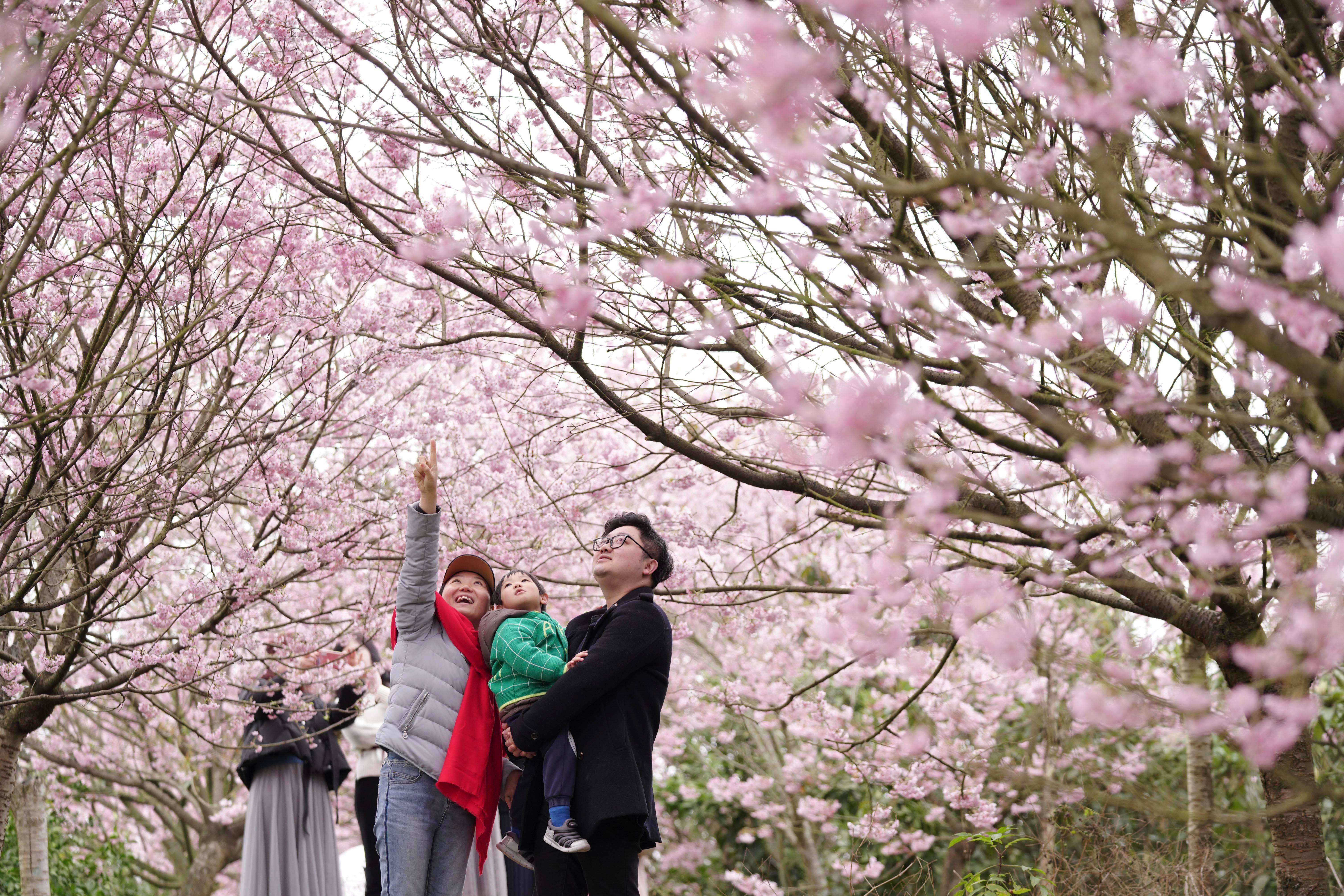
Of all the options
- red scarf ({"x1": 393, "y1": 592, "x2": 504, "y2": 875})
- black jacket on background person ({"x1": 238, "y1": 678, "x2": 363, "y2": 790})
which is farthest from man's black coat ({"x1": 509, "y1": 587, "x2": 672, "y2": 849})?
black jacket on background person ({"x1": 238, "y1": 678, "x2": 363, "y2": 790})

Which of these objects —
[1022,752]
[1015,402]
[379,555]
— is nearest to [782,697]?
[1022,752]

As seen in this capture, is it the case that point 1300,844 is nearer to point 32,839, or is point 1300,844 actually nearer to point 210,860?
point 32,839

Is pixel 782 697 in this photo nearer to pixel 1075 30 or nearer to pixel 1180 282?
pixel 1075 30

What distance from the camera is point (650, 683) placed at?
3.32 m

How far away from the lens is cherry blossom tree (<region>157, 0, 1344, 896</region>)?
1626mm

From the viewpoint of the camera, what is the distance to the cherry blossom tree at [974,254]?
163cm

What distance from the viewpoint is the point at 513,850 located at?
11.0ft

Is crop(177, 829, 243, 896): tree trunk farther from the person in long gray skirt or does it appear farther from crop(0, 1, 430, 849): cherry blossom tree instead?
crop(0, 1, 430, 849): cherry blossom tree

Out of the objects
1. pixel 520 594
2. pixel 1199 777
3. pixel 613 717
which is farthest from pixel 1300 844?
pixel 520 594

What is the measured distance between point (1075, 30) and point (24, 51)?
2.85 meters

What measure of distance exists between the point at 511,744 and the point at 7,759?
2.60 m

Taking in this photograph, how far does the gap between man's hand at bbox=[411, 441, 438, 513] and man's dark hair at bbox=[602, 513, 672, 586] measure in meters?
0.59

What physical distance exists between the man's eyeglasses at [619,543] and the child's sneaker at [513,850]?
3.01 ft

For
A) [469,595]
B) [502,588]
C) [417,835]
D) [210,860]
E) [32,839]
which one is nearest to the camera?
[417,835]
